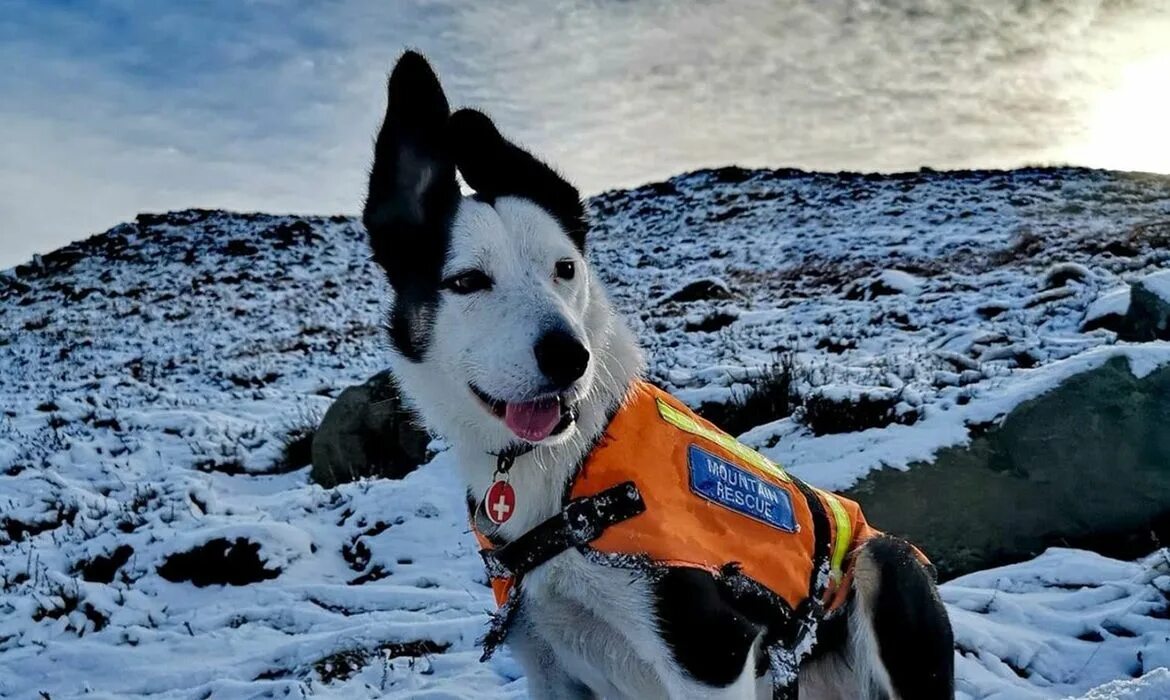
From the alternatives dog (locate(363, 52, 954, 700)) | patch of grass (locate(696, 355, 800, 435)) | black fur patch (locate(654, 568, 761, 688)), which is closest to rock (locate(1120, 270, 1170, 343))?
patch of grass (locate(696, 355, 800, 435))

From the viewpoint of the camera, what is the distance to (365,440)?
30.9ft

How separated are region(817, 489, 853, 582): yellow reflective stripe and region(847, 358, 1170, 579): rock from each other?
255 cm

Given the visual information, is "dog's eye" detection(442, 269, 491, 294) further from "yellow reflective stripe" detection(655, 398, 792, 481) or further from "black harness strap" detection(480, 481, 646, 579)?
"black harness strap" detection(480, 481, 646, 579)

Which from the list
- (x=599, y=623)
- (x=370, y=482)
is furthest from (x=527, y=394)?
(x=370, y=482)

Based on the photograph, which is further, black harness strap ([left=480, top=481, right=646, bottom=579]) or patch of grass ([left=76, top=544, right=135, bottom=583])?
patch of grass ([left=76, top=544, right=135, bottom=583])

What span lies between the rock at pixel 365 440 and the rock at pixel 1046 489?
5467 mm

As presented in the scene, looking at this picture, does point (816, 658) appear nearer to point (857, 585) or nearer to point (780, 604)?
point (857, 585)

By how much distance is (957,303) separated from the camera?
13.2m

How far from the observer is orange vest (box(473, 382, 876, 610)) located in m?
2.54

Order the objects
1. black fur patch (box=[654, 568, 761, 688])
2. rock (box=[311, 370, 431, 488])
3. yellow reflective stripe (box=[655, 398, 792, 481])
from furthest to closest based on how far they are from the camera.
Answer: rock (box=[311, 370, 431, 488]) < yellow reflective stripe (box=[655, 398, 792, 481]) < black fur patch (box=[654, 568, 761, 688])

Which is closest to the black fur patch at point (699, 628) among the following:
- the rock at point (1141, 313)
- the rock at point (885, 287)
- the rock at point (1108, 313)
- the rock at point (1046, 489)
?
the rock at point (1046, 489)

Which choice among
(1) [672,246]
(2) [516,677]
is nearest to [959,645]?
(2) [516,677]

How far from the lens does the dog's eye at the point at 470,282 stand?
2953 mm

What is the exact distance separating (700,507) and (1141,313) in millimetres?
8327
